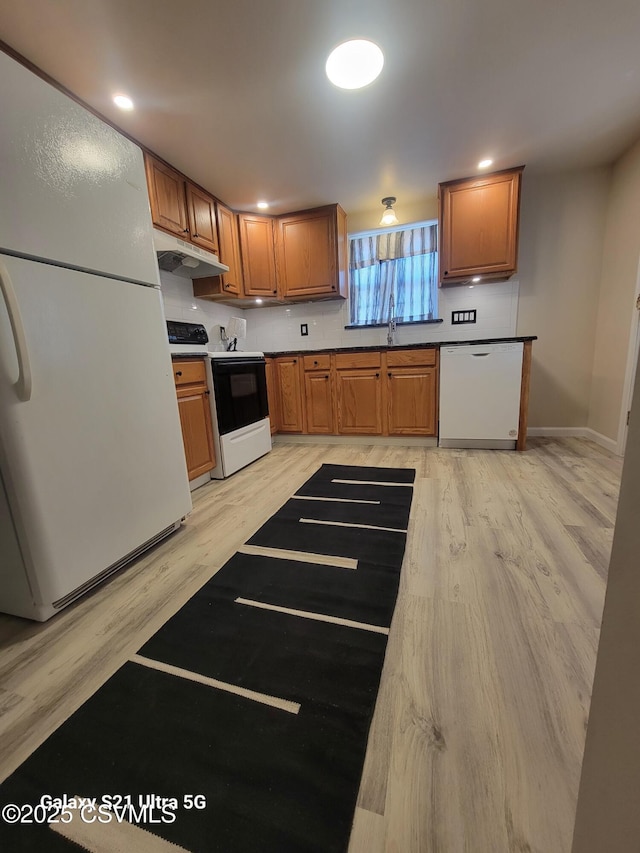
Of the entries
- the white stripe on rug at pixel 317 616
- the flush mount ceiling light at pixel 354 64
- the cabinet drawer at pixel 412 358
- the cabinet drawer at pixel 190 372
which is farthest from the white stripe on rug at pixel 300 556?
the flush mount ceiling light at pixel 354 64

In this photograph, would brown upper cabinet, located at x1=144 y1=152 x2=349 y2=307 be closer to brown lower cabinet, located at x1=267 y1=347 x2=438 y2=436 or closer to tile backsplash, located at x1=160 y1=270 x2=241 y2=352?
tile backsplash, located at x1=160 y1=270 x2=241 y2=352

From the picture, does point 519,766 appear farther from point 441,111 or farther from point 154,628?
point 441,111

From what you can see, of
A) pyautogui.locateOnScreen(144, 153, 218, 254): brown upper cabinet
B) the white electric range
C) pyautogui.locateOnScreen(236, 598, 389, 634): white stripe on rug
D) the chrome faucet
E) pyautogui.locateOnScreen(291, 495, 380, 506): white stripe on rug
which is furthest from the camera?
the chrome faucet

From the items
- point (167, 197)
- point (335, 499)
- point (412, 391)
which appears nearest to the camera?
point (335, 499)

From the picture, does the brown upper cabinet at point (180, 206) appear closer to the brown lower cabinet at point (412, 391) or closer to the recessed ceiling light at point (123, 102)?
the recessed ceiling light at point (123, 102)

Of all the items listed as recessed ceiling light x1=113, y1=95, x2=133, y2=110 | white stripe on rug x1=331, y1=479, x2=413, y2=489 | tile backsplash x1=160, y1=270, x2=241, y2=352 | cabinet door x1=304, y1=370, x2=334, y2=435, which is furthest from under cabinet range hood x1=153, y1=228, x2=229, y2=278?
white stripe on rug x1=331, y1=479, x2=413, y2=489

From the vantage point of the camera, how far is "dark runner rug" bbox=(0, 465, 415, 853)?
626mm

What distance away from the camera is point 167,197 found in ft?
8.01

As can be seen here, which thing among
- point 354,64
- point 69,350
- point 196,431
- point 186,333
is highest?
point 354,64

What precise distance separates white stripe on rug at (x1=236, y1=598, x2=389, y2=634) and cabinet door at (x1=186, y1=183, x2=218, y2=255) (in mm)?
2699

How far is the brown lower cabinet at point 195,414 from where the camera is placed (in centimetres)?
214

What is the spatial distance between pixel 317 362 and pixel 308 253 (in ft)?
3.56

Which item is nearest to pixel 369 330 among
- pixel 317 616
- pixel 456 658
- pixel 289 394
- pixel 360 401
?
pixel 360 401

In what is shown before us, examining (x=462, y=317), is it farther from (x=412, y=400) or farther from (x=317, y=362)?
(x=317, y=362)
